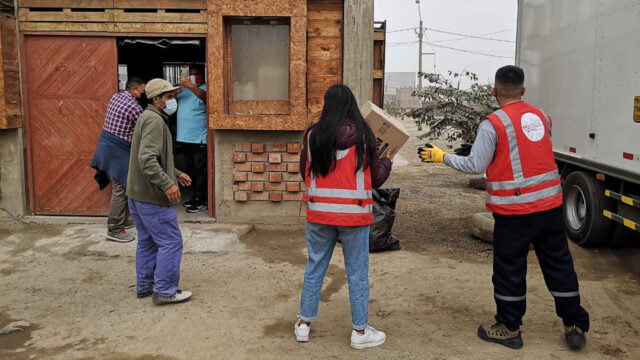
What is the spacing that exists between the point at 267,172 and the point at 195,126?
3.89 feet

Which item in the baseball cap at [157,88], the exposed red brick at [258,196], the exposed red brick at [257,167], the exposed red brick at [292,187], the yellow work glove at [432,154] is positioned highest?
the baseball cap at [157,88]

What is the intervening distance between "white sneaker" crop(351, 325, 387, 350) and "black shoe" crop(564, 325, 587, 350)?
122 centimetres

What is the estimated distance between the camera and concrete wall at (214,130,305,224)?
7.35 metres

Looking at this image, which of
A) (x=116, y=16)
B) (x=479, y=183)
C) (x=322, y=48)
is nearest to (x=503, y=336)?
(x=322, y=48)

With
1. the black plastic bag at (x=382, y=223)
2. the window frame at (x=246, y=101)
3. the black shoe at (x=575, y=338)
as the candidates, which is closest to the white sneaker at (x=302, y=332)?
the black shoe at (x=575, y=338)

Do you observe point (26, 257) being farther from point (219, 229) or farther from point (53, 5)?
point (53, 5)

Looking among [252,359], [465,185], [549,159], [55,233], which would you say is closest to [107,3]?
[55,233]

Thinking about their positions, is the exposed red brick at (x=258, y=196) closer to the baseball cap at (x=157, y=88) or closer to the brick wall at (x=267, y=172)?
the brick wall at (x=267, y=172)

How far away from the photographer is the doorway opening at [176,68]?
7469 mm

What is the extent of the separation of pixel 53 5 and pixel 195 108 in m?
2.07

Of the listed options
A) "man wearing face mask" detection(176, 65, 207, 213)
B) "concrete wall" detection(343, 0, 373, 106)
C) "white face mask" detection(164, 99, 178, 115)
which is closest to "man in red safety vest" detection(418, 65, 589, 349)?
"white face mask" detection(164, 99, 178, 115)

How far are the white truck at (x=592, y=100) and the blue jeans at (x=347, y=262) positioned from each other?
291 centimetres

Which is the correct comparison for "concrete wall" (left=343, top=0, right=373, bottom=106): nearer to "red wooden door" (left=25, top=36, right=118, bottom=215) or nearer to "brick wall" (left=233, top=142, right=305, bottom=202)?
"brick wall" (left=233, top=142, right=305, bottom=202)

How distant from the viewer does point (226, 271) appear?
19.0ft
